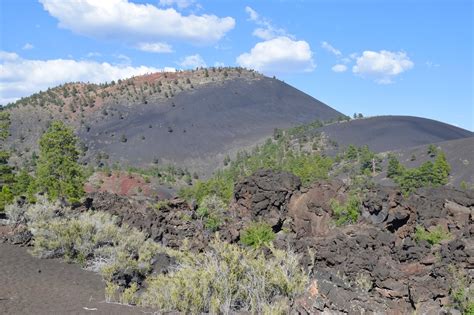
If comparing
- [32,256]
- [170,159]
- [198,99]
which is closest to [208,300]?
[32,256]

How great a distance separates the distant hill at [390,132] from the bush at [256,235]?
150 feet

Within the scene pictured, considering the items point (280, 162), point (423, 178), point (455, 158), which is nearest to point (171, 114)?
point (280, 162)

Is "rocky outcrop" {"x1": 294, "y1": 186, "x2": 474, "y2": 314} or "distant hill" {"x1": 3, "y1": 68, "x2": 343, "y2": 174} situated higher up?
"distant hill" {"x1": 3, "y1": 68, "x2": 343, "y2": 174}

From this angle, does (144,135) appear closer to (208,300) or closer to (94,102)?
(94,102)

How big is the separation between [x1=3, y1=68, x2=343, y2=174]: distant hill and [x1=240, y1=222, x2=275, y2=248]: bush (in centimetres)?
4869

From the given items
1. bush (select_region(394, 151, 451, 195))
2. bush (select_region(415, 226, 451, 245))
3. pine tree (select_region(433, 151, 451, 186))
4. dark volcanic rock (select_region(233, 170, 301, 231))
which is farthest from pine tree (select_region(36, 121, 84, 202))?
pine tree (select_region(433, 151, 451, 186))

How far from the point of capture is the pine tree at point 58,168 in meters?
31.6

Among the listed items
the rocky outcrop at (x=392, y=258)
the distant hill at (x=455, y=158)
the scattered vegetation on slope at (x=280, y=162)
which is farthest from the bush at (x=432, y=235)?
the distant hill at (x=455, y=158)

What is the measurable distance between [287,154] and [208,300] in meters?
48.6

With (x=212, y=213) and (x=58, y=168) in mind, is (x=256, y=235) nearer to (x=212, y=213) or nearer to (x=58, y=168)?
(x=212, y=213)

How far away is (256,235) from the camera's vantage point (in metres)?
24.1

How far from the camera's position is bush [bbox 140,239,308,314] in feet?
41.3

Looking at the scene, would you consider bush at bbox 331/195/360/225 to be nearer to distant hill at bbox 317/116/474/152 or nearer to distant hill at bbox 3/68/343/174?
distant hill at bbox 317/116/474/152

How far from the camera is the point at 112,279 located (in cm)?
1678
